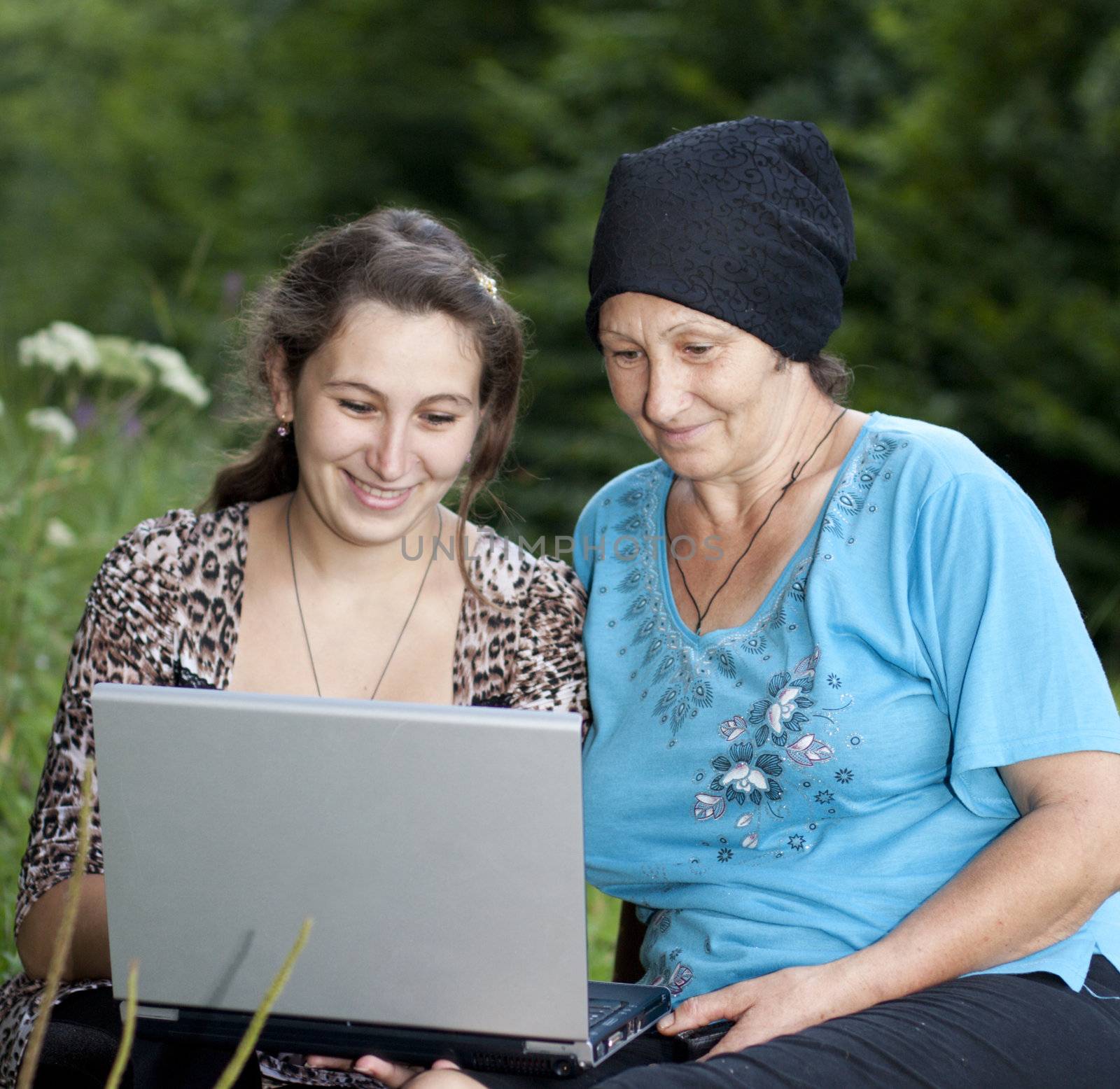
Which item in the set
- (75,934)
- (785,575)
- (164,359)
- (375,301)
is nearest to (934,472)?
(785,575)

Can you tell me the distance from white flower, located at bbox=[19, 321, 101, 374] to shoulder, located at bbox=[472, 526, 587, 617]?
4.57ft

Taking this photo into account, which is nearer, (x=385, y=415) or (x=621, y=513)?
(x=385, y=415)

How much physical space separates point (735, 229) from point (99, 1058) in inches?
51.6

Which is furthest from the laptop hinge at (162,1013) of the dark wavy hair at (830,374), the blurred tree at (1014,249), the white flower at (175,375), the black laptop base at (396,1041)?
the blurred tree at (1014,249)

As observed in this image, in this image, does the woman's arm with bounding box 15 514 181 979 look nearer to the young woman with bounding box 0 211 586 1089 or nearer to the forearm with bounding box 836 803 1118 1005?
the young woman with bounding box 0 211 586 1089

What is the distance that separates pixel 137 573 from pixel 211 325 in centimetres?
779

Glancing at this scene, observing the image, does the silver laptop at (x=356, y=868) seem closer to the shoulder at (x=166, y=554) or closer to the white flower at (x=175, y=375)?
the shoulder at (x=166, y=554)

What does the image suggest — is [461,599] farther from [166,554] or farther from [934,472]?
[934,472]

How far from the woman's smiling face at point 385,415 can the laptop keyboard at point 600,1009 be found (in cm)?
75

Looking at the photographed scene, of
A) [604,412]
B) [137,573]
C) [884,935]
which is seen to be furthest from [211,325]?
[884,935]

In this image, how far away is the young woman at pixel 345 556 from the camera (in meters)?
1.99

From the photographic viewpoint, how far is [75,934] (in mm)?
1817

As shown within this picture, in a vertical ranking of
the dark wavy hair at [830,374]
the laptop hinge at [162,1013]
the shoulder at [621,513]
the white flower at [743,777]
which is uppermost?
the dark wavy hair at [830,374]

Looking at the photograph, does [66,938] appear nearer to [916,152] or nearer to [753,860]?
[753,860]
